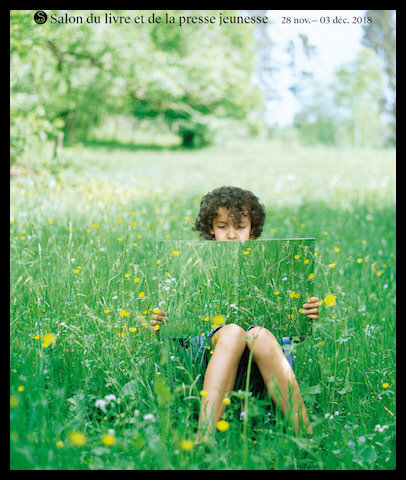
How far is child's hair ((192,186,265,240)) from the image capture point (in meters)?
2.71

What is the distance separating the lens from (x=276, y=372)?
1.92 m

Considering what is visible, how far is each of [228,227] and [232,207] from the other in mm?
112

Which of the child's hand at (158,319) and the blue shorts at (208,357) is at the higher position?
the child's hand at (158,319)

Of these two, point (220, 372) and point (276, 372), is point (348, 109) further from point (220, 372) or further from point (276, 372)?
point (220, 372)

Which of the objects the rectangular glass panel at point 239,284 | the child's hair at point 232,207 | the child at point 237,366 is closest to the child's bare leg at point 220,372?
the child at point 237,366

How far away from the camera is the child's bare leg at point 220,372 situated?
1766 millimetres

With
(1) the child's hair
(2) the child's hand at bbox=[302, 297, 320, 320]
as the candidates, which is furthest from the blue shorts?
(1) the child's hair

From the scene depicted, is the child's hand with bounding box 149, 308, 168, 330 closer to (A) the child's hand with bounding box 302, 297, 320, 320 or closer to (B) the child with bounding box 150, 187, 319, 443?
(B) the child with bounding box 150, 187, 319, 443

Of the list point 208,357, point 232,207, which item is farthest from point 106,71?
point 208,357

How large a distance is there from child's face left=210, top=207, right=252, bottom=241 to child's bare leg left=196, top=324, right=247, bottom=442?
2.40ft

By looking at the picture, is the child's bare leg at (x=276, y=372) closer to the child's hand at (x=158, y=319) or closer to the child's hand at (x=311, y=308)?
the child's hand at (x=311, y=308)

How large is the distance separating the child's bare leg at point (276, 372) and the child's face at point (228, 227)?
2.53ft

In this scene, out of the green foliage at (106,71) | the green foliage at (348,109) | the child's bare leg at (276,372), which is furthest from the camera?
the green foliage at (348,109)

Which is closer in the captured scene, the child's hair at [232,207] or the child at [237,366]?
the child at [237,366]
